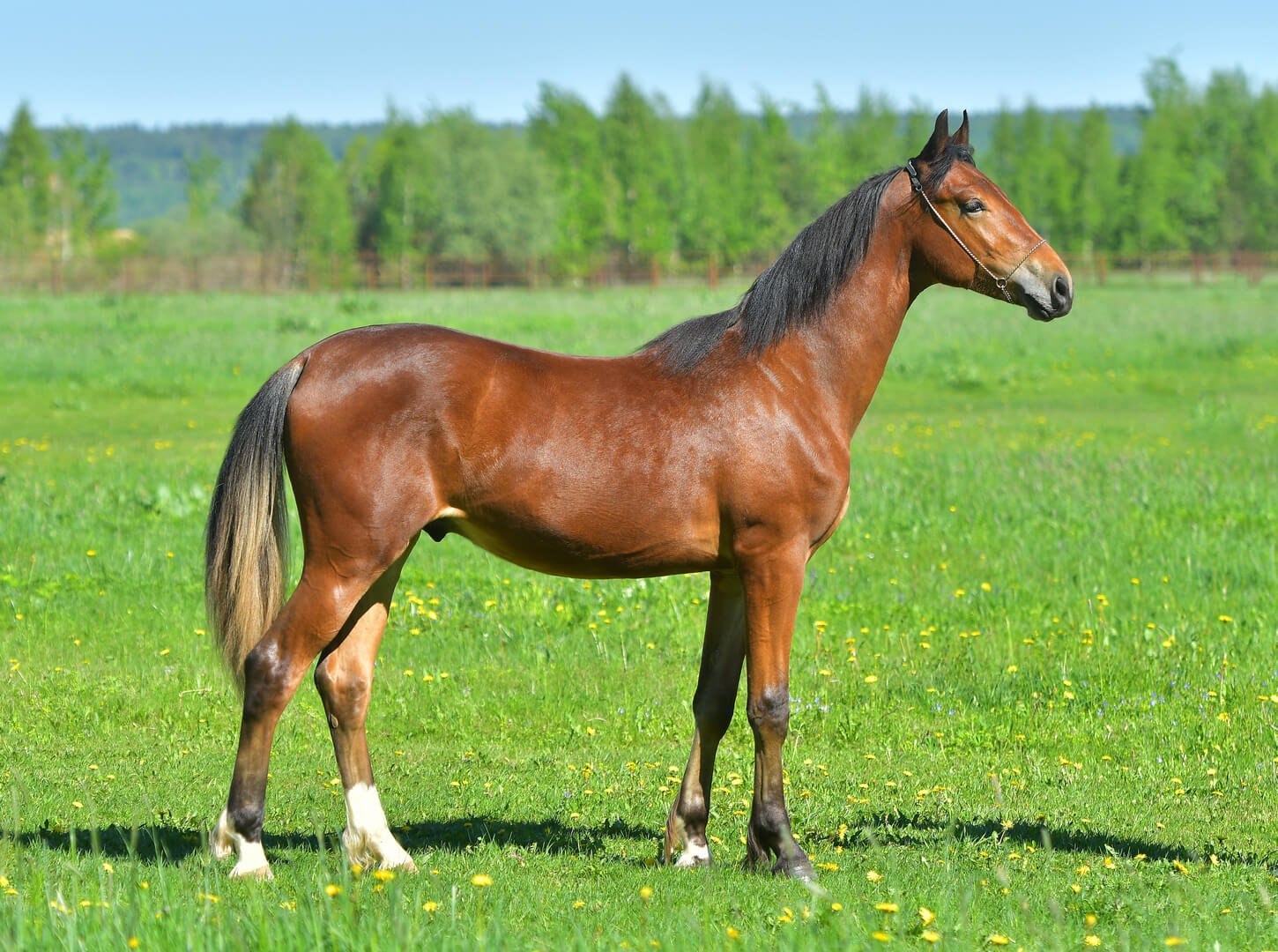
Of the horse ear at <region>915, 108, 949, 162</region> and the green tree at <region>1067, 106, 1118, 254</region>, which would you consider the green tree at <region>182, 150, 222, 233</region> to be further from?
the horse ear at <region>915, 108, 949, 162</region>

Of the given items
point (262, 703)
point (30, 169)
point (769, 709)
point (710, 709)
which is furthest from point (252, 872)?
point (30, 169)

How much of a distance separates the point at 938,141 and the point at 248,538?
3.10 m

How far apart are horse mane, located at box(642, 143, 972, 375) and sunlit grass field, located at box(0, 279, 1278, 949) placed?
2.36 ft

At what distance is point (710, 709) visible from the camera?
18.0 feet

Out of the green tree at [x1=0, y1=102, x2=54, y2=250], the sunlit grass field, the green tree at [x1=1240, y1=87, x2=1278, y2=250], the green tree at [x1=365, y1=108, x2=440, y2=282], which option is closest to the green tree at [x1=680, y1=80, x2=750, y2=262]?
the green tree at [x1=365, y1=108, x2=440, y2=282]

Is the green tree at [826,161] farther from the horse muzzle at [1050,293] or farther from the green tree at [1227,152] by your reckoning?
the horse muzzle at [1050,293]

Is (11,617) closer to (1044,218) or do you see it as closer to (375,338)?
(375,338)

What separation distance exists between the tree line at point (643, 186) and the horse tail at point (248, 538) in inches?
2977

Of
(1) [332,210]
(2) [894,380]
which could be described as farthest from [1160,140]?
(2) [894,380]

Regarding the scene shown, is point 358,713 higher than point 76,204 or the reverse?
the reverse

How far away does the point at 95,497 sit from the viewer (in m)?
12.2

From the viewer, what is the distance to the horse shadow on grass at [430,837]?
5328mm

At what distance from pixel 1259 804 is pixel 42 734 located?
598 centimetres

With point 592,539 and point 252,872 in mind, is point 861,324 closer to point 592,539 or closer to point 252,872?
point 592,539
